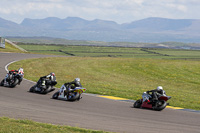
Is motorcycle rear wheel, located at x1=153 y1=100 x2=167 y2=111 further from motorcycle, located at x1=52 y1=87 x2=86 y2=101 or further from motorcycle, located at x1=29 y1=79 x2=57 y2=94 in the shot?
motorcycle, located at x1=29 y1=79 x2=57 y2=94

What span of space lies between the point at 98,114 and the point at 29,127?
4.33 m

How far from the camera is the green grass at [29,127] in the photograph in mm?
10820

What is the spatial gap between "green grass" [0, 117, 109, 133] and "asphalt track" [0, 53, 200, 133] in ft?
2.65

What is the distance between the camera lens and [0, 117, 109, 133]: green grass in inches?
426

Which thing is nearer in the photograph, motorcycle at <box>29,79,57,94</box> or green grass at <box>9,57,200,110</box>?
motorcycle at <box>29,79,57,94</box>

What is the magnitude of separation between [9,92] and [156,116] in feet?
31.6

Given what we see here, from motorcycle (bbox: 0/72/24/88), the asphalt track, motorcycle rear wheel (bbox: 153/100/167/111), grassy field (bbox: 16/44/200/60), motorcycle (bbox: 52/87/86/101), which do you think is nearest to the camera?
the asphalt track

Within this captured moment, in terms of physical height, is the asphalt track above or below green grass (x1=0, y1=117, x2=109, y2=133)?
below

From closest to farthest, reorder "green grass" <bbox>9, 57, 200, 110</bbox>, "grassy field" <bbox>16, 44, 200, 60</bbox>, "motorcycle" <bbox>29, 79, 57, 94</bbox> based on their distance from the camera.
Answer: "motorcycle" <bbox>29, 79, 57, 94</bbox>, "green grass" <bbox>9, 57, 200, 110</bbox>, "grassy field" <bbox>16, 44, 200, 60</bbox>

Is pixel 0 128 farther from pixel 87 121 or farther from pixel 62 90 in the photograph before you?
pixel 62 90

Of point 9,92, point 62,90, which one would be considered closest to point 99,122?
point 62,90

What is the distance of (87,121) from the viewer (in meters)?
13.2

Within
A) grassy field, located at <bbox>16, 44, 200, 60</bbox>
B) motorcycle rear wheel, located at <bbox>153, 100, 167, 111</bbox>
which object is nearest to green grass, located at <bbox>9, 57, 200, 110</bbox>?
motorcycle rear wheel, located at <bbox>153, 100, 167, 111</bbox>

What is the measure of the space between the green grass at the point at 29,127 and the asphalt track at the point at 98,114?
2.65 feet
